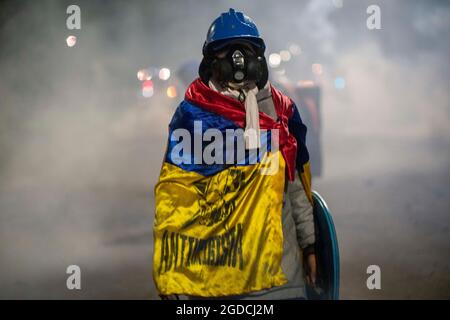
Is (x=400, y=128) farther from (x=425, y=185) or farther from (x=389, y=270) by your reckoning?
(x=389, y=270)

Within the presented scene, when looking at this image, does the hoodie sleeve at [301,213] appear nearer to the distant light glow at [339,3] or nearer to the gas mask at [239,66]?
the gas mask at [239,66]

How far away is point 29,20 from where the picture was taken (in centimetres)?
456

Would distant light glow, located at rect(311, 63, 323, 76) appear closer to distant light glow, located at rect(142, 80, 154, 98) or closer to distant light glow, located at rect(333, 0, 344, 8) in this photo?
distant light glow, located at rect(333, 0, 344, 8)

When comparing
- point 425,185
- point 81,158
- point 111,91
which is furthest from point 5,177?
point 425,185

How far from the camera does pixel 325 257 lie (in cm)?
259

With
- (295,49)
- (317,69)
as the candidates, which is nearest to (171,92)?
(295,49)

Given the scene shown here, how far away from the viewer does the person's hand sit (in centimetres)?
257

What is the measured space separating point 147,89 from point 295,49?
3.16 feet

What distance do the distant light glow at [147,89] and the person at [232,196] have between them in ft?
6.94

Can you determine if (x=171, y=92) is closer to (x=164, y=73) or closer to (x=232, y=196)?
(x=164, y=73)

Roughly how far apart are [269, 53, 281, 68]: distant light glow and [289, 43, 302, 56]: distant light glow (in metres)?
0.09

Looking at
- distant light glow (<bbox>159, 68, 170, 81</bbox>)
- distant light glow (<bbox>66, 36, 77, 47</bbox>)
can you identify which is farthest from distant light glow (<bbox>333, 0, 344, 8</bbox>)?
distant light glow (<bbox>66, 36, 77, 47</bbox>)

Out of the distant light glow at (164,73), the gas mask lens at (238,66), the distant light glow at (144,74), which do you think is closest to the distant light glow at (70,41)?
the distant light glow at (144,74)

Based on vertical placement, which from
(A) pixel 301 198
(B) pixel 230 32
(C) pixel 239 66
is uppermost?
(B) pixel 230 32
